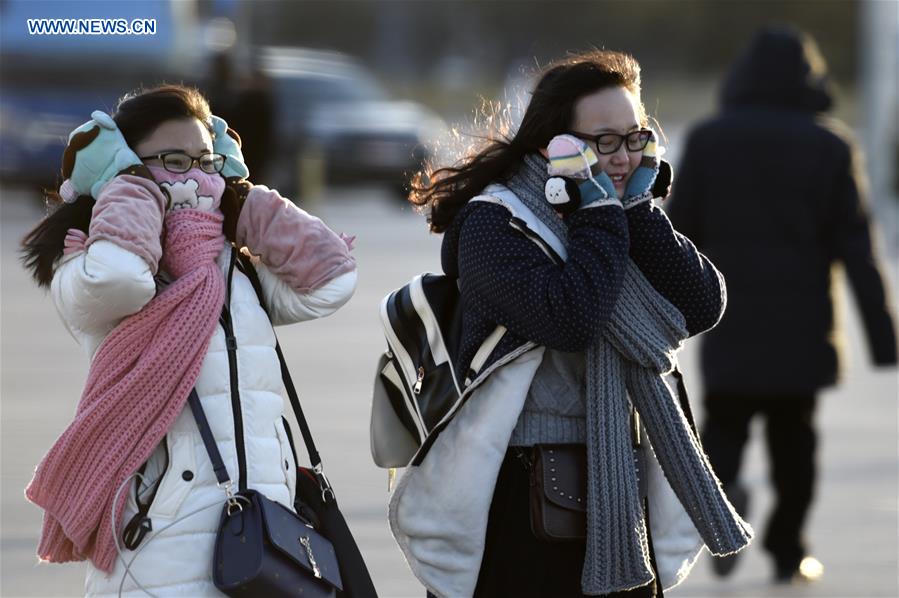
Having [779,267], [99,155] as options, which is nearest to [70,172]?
[99,155]

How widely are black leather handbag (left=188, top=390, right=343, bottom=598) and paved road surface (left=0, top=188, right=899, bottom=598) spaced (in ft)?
7.53

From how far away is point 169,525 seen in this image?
330 cm

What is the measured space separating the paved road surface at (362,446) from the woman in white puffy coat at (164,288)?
2.28 meters

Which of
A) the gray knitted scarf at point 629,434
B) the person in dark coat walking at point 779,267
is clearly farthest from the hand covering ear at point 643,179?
the person in dark coat walking at point 779,267

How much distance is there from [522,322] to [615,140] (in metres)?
0.45

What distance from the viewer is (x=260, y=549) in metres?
3.23

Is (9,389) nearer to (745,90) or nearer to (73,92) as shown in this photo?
(745,90)

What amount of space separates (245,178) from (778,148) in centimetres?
274

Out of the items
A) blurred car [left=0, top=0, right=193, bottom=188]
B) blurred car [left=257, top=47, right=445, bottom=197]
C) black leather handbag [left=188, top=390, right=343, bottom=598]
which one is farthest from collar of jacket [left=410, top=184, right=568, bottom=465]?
blurred car [left=257, top=47, right=445, bottom=197]

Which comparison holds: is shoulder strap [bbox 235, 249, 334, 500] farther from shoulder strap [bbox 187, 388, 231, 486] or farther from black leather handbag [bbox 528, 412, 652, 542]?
black leather handbag [bbox 528, 412, 652, 542]

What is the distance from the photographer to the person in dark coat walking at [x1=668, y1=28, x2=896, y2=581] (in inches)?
228

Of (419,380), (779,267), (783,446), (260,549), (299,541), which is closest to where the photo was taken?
(260,549)

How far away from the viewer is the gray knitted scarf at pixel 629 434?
3496 millimetres

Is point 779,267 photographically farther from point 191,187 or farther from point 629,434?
point 191,187
